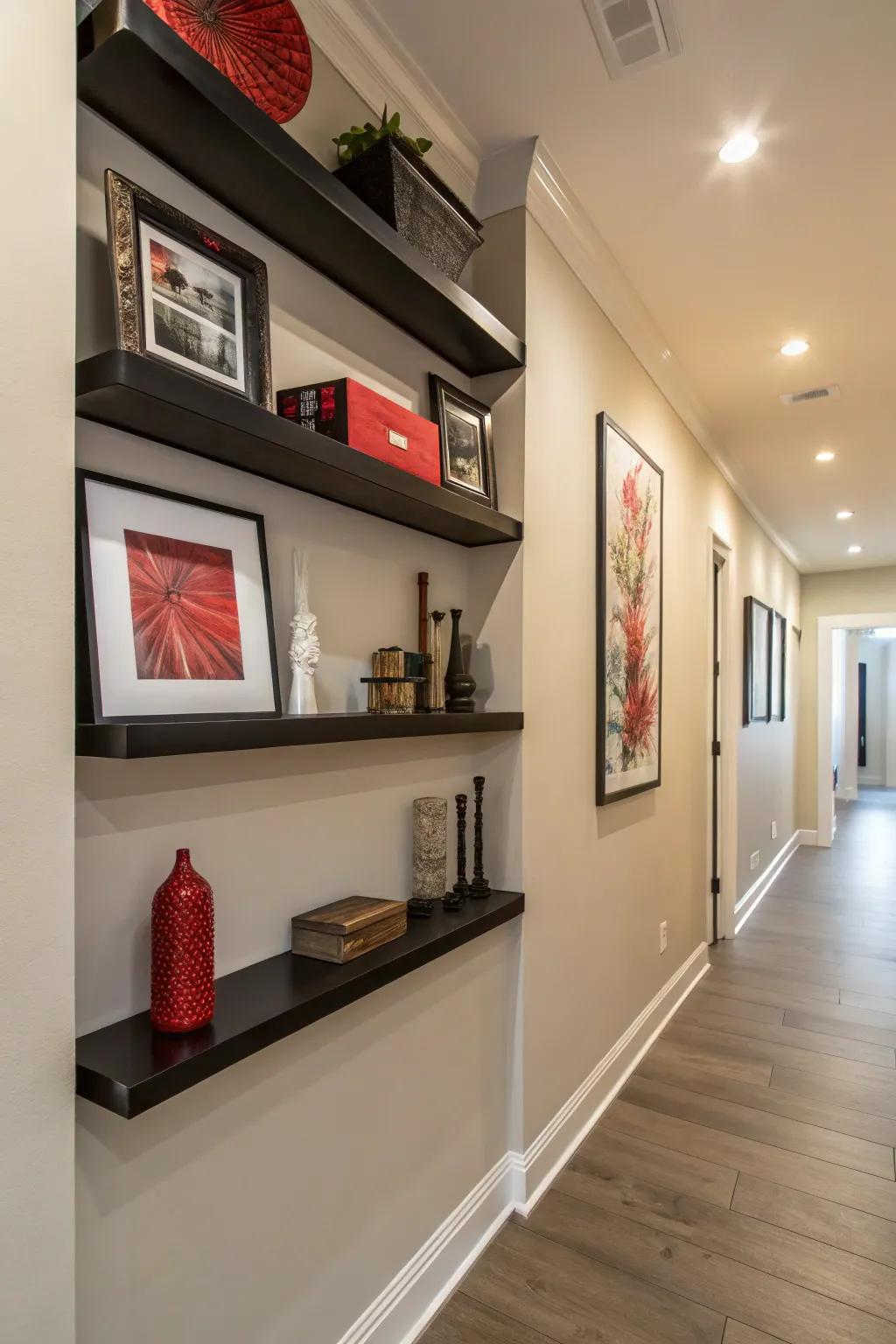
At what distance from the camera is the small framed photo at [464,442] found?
1.86 meters

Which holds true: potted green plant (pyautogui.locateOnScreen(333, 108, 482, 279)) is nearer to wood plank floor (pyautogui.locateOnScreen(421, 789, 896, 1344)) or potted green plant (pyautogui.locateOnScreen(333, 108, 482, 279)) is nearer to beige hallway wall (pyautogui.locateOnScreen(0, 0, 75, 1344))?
beige hallway wall (pyautogui.locateOnScreen(0, 0, 75, 1344))

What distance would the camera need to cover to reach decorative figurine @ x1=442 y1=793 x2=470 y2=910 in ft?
6.32

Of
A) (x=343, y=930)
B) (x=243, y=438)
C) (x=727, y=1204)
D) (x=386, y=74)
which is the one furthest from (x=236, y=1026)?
(x=386, y=74)

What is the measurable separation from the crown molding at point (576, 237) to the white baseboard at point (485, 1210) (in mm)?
2466

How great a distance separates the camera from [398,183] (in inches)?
61.3

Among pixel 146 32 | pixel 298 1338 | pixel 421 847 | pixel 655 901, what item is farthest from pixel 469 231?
pixel 655 901

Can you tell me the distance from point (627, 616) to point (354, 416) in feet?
5.13

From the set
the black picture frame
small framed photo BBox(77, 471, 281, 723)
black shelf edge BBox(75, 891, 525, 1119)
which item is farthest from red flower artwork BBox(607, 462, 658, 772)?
the black picture frame

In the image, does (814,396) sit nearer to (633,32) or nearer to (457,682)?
(633,32)

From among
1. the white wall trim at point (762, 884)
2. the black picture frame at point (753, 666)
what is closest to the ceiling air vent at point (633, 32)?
the black picture frame at point (753, 666)

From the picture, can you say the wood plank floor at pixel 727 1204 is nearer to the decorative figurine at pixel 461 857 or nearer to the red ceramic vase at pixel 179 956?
the decorative figurine at pixel 461 857

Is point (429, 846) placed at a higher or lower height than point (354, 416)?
lower

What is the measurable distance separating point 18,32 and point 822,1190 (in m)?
2.94

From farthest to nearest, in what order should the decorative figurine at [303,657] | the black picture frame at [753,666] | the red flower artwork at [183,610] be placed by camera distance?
the black picture frame at [753,666]
the decorative figurine at [303,657]
the red flower artwork at [183,610]
